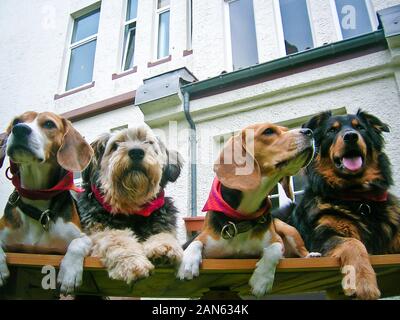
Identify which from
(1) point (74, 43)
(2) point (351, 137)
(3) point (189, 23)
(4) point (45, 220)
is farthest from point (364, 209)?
(1) point (74, 43)

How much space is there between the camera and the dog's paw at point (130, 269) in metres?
1.36

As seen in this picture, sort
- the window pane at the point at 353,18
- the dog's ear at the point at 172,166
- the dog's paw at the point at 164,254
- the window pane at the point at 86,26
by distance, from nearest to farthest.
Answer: the dog's paw at the point at 164,254 < the dog's ear at the point at 172,166 < the window pane at the point at 353,18 < the window pane at the point at 86,26

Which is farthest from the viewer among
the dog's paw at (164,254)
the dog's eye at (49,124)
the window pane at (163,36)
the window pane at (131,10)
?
the window pane at (131,10)

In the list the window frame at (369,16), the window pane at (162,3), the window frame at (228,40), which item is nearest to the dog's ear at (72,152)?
the window frame at (228,40)

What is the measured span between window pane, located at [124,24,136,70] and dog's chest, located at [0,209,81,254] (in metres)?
3.69

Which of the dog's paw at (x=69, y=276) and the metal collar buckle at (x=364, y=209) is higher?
the metal collar buckle at (x=364, y=209)

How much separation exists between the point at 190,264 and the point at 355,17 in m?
3.21

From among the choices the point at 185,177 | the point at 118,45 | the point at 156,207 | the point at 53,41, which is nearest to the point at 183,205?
the point at 185,177

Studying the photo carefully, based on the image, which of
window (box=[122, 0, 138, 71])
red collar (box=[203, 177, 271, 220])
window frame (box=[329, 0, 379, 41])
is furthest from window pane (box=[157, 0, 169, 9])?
red collar (box=[203, 177, 271, 220])

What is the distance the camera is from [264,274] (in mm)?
1430

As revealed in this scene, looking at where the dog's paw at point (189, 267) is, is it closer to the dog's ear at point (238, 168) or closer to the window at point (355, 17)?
the dog's ear at point (238, 168)

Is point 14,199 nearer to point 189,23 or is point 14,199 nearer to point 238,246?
point 238,246

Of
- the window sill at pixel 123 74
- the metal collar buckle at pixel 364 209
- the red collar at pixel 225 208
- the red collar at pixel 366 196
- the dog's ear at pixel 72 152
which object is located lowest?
the red collar at pixel 225 208

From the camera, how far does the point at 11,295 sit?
1.47 m
